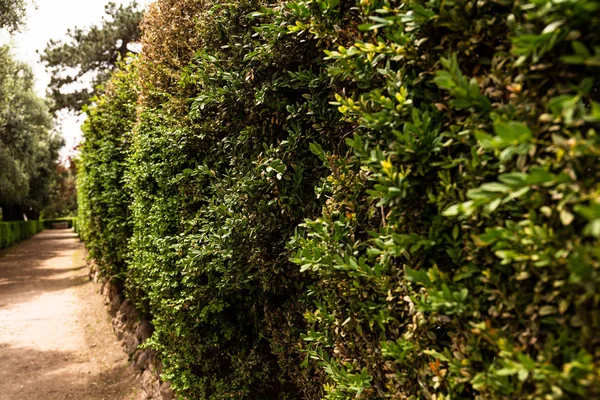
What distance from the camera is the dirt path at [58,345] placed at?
671 cm

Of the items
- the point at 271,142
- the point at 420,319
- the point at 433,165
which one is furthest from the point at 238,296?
the point at 433,165

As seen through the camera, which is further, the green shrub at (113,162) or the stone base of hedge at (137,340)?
the green shrub at (113,162)

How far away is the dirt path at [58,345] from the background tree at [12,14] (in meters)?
7.69

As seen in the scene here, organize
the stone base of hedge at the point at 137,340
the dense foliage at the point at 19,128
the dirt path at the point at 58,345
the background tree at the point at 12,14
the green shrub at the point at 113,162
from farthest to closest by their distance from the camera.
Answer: the dense foliage at the point at 19,128, the background tree at the point at 12,14, the green shrub at the point at 113,162, the dirt path at the point at 58,345, the stone base of hedge at the point at 137,340

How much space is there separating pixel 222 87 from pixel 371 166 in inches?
78.8

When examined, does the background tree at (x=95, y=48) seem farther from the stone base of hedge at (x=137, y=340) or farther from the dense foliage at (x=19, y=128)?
the stone base of hedge at (x=137, y=340)

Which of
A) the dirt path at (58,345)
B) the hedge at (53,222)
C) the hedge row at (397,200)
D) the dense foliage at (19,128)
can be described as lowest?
the dirt path at (58,345)

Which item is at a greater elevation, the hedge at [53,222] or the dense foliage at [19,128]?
the dense foliage at [19,128]

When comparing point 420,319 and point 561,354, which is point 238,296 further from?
point 561,354

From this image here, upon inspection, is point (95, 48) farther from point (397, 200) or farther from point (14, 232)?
point (397, 200)

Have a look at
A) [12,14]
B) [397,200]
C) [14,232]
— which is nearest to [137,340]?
[397,200]

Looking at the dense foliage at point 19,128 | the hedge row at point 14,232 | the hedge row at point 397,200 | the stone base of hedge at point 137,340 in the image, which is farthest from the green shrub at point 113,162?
the hedge row at point 14,232

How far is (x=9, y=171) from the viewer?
20.1 m

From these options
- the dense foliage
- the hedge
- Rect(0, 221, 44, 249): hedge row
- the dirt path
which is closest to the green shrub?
the dirt path
